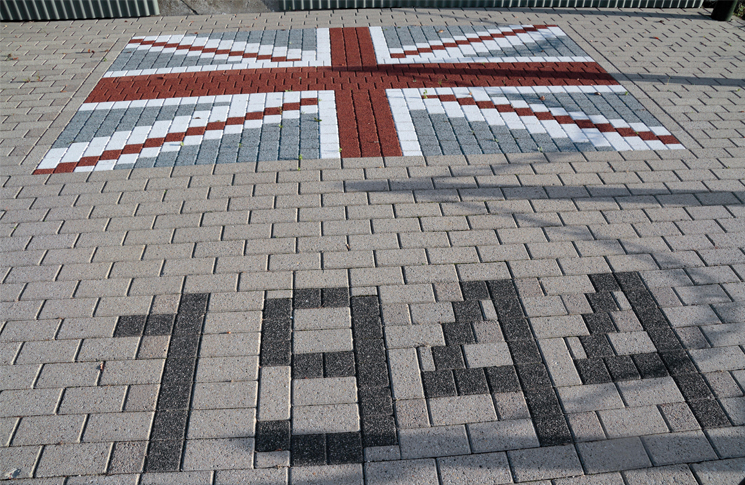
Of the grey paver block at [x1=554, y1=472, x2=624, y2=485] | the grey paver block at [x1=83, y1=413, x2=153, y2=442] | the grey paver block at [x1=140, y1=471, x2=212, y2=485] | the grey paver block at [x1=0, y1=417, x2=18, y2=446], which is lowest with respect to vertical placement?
the grey paver block at [x1=0, y1=417, x2=18, y2=446]

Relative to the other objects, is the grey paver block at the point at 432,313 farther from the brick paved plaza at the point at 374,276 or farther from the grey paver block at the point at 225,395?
the grey paver block at the point at 225,395

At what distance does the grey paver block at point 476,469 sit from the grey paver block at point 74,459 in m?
1.73

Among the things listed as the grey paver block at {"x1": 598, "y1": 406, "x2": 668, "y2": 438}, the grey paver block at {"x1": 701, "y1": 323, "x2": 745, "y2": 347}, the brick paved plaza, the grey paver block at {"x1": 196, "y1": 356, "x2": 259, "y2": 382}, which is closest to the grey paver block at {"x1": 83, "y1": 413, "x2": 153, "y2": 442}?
the brick paved plaza

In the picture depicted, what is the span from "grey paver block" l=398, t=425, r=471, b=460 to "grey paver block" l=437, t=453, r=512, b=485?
0.05 meters

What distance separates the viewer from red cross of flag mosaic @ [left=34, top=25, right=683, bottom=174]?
5.59 meters

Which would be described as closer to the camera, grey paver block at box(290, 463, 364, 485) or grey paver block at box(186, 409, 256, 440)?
grey paver block at box(290, 463, 364, 485)

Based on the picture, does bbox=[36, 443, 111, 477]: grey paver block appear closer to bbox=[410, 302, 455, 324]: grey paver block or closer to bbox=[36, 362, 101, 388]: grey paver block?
bbox=[36, 362, 101, 388]: grey paver block

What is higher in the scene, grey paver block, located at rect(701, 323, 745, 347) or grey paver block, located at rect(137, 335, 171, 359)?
grey paver block, located at rect(701, 323, 745, 347)

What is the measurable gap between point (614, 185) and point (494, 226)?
136 cm

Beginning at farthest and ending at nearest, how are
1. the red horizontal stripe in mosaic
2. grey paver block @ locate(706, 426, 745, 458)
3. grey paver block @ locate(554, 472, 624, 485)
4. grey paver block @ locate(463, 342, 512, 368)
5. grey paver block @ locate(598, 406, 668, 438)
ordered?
the red horizontal stripe in mosaic < grey paver block @ locate(463, 342, 512, 368) < grey paver block @ locate(598, 406, 668, 438) < grey paver block @ locate(706, 426, 745, 458) < grey paver block @ locate(554, 472, 624, 485)

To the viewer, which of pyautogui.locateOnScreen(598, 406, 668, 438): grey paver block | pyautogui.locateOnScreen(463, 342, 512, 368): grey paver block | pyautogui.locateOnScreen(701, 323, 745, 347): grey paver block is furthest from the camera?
pyautogui.locateOnScreen(701, 323, 745, 347): grey paver block

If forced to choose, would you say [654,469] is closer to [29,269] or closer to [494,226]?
[494,226]

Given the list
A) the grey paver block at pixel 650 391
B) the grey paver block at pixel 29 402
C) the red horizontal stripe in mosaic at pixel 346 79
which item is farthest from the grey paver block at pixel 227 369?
the red horizontal stripe in mosaic at pixel 346 79

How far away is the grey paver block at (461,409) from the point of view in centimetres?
296
